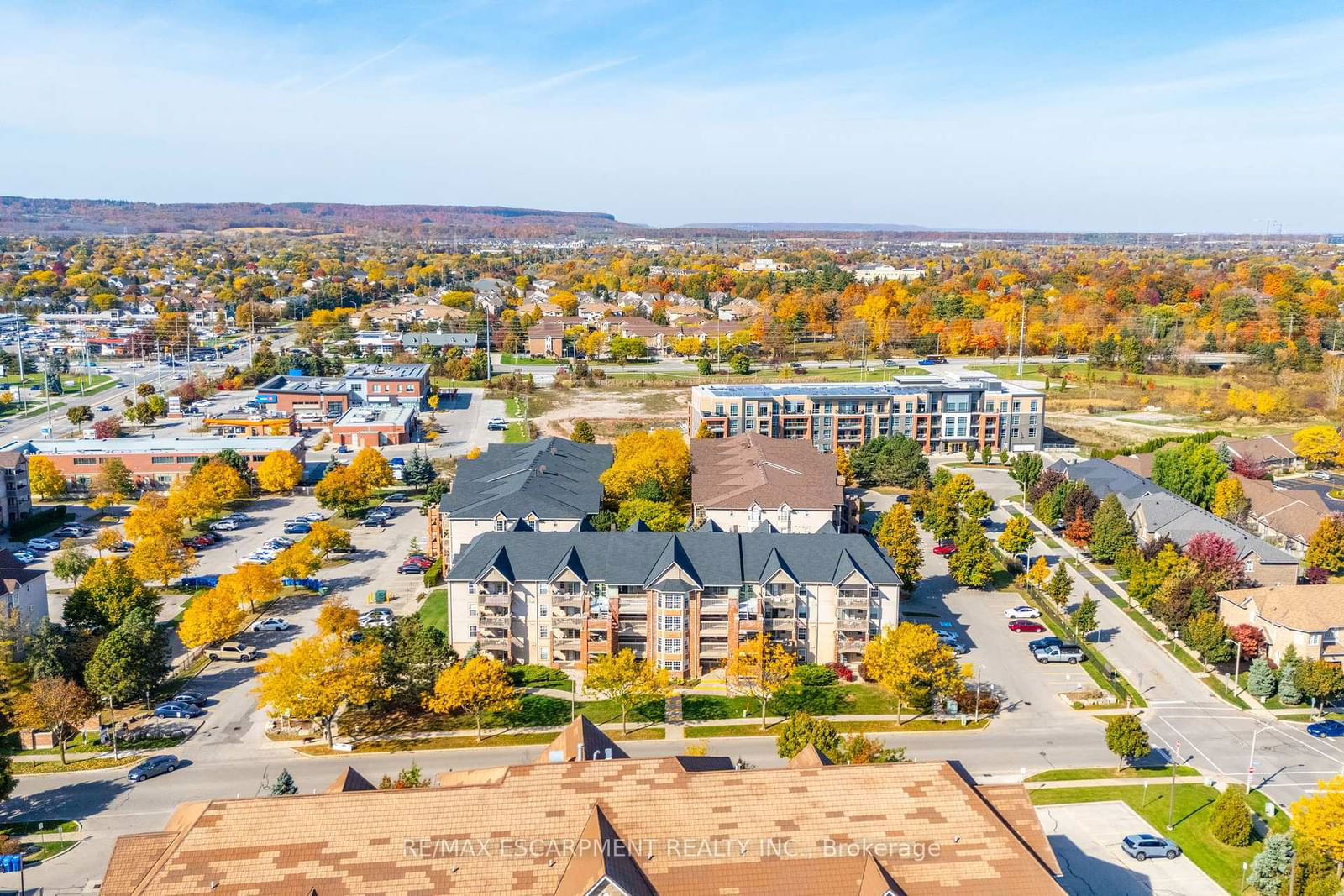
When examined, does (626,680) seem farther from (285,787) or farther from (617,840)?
(617,840)

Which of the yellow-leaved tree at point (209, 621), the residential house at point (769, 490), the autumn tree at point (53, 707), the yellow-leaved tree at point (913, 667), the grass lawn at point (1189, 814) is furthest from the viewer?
the residential house at point (769, 490)

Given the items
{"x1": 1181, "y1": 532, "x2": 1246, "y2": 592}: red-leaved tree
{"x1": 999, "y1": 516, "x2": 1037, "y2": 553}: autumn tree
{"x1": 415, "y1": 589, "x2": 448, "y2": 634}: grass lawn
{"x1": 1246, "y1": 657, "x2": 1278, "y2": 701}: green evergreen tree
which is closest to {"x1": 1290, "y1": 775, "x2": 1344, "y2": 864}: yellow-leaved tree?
{"x1": 1246, "y1": 657, "x2": 1278, "y2": 701}: green evergreen tree

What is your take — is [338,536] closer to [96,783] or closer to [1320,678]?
[96,783]

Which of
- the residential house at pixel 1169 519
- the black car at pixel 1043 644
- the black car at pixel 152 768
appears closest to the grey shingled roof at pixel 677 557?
the black car at pixel 1043 644

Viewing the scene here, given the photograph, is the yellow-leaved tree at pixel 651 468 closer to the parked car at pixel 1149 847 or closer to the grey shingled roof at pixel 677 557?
the grey shingled roof at pixel 677 557

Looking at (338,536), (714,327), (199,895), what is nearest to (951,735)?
(199,895)

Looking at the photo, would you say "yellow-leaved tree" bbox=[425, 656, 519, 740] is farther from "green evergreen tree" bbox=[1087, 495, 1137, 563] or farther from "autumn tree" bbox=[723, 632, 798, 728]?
"green evergreen tree" bbox=[1087, 495, 1137, 563]
